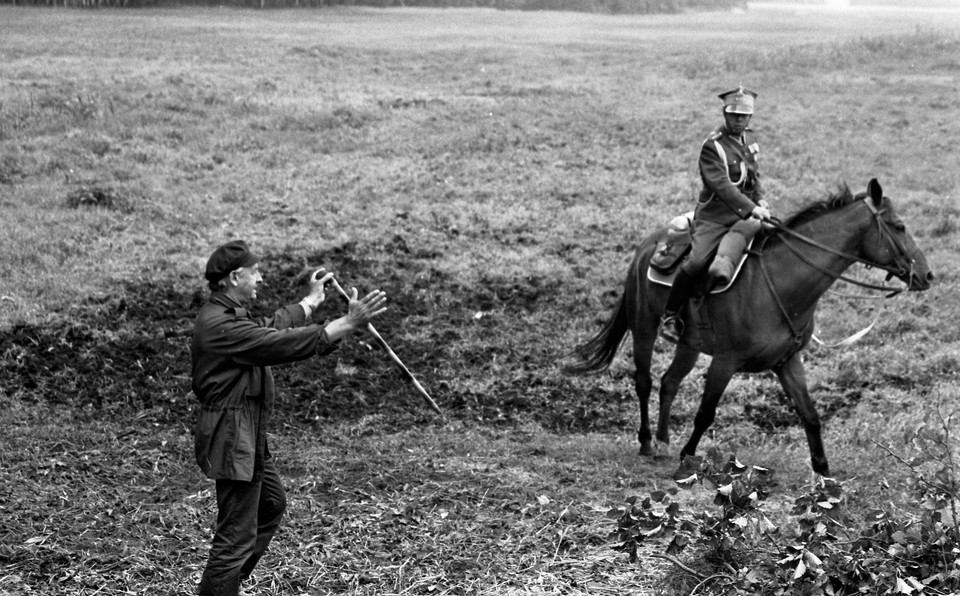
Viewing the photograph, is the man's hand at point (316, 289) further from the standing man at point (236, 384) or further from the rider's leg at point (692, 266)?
the rider's leg at point (692, 266)

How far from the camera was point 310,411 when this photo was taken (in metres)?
10.4

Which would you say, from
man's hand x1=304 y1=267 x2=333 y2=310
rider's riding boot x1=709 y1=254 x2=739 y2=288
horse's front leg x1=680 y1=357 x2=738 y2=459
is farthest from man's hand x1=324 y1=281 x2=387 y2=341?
horse's front leg x1=680 y1=357 x2=738 y2=459

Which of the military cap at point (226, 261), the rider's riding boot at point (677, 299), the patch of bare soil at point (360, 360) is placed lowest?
the patch of bare soil at point (360, 360)

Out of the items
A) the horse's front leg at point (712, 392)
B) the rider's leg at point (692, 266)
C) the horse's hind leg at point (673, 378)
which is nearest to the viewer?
the horse's front leg at point (712, 392)

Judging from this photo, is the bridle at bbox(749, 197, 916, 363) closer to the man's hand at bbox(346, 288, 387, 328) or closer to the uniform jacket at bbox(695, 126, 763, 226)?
the uniform jacket at bbox(695, 126, 763, 226)

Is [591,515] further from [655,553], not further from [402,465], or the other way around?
[402,465]

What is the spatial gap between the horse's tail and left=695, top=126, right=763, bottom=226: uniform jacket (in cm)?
142

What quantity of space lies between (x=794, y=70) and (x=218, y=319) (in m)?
24.0

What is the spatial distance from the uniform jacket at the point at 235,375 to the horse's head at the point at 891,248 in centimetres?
507

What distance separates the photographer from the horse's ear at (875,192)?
28.6 ft

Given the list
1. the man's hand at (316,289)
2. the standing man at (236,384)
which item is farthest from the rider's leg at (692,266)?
the standing man at (236,384)

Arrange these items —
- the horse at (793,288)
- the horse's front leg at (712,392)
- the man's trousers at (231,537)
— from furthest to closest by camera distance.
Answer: the horse's front leg at (712,392), the horse at (793,288), the man's trousers at (231,537)

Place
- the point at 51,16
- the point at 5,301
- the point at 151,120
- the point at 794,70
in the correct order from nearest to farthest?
the point at 5,301, the point at 151,120, the point at 794,70, the point at 51,16

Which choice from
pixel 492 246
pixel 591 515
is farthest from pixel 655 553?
pixel 492 246
